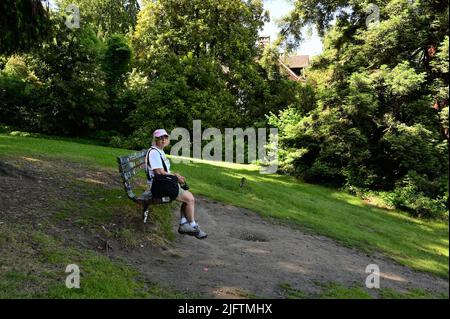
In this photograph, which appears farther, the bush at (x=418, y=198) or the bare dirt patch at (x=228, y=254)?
the bush at (x=418, y=198)

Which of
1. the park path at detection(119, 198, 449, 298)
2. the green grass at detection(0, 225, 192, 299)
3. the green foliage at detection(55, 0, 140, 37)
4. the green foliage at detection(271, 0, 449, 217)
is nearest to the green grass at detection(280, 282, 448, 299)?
the park path at detection(119, 198, 449, 298)

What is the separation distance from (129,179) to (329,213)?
21.0 feet

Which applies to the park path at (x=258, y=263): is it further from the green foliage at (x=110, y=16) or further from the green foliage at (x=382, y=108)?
the green foliage at (x=110, y=16)

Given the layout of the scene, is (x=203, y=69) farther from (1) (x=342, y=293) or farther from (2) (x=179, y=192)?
(1) (x=342, y=293)

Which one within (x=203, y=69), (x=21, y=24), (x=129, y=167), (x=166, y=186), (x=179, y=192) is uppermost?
(x=203, y=69)

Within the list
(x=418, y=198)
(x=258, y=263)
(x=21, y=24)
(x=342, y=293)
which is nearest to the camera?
(x=342, y=293)

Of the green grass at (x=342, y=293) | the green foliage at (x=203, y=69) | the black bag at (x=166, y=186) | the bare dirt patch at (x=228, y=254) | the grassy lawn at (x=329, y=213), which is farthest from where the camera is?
the green foliage at (x=203, y=69)

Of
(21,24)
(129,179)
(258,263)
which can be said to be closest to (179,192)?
(129,179)

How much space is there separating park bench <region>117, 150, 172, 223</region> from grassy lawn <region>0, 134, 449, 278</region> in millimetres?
3409

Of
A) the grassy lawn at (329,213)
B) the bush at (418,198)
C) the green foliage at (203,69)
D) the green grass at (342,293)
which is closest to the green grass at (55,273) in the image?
the green grass at (342,293)

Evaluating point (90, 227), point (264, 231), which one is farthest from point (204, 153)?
point (90, 227)

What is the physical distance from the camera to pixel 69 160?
1241 centimetres

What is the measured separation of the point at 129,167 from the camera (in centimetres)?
780

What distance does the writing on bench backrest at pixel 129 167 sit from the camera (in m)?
7.29
